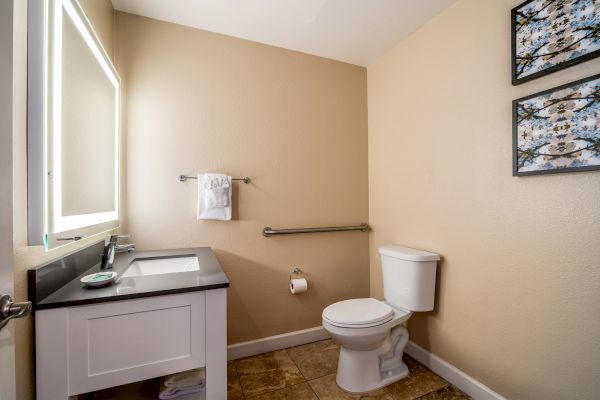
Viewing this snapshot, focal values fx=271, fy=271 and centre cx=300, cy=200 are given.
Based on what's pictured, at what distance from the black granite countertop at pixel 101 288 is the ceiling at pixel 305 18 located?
60.8 inches

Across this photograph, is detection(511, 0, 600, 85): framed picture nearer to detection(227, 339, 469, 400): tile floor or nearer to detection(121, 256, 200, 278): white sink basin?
detection(227, 339, 469, 400): tile floor

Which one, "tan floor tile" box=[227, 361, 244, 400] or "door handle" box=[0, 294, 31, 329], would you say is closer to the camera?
"door handle" box=[0, 294, 31, 329]

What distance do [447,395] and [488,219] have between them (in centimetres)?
106

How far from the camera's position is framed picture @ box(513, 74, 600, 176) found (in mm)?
1110

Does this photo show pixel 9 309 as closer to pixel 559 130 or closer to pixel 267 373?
pixel 267 373

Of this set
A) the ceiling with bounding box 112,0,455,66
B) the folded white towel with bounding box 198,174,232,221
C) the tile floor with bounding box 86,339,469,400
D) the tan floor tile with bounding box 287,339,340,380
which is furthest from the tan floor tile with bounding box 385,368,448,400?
the ceiling with bounding box 112,0,455,66

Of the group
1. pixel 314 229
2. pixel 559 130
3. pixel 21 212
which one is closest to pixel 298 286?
pixel 314 229

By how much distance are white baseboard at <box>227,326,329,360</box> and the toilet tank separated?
0.76 meters

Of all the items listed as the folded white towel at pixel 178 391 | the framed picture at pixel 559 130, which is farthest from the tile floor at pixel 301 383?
the framed picture at pixel 559 130

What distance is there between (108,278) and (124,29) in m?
1.58

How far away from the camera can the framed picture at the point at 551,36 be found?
3.65 ft

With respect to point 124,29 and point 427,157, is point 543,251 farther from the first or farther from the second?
point 124,29

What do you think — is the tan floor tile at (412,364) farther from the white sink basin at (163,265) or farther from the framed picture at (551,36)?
the framed picture at (551,36)

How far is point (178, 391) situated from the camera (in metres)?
1.18
